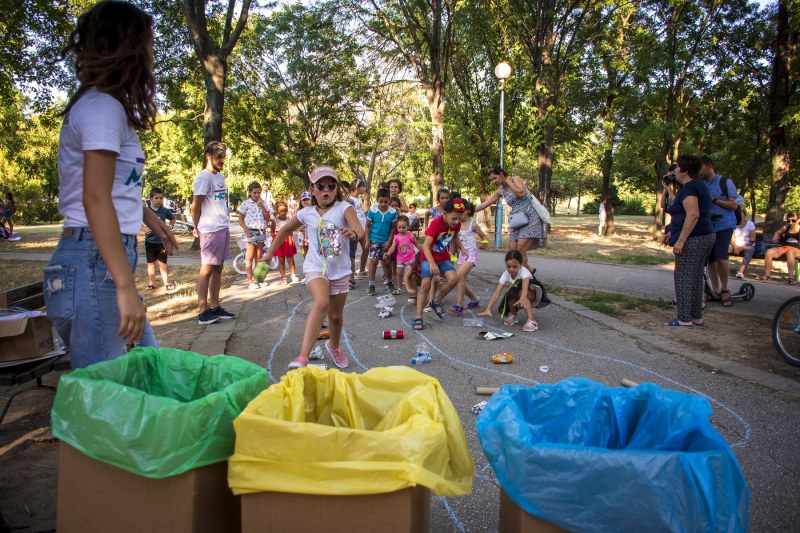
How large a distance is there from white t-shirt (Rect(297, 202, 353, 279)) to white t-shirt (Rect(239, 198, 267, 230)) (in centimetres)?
543

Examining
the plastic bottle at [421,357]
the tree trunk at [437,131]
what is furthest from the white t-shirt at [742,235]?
the plastic bottle at [421,357]

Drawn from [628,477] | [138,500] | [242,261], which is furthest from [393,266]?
[628,477]

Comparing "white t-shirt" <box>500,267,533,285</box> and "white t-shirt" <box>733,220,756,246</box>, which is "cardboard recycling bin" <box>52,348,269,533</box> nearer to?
"white t-shirt" <box>500,267,533,285</box>

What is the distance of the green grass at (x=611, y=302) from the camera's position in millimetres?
7254

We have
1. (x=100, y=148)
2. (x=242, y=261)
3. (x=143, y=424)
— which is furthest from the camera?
(x=242, y=261)

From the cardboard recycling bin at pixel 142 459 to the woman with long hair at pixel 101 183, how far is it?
251mm

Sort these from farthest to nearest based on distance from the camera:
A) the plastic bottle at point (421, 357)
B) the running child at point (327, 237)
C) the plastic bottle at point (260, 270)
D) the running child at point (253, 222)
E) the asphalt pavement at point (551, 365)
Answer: the running child at point (253, 222)
the plastic bottle at point (421, 357)
the plastic bottle at point (260, 270)
the running child at point (327, 237)
the asphalt pavement at point (551, 365)

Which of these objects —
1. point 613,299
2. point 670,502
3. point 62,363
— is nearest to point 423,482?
point 670,502

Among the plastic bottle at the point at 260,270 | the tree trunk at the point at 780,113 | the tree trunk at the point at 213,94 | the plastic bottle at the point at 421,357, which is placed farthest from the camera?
the tree trunk at the point at 780,113

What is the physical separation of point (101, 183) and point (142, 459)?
934 mm

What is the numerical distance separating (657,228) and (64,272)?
20839 mm

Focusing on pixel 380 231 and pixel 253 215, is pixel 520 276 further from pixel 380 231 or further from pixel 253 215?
pixel 253 215

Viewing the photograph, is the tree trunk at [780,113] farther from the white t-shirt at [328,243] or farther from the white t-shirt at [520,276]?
the white t-shirt at [328,243]

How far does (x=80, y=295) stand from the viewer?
1927mm
